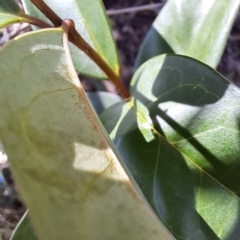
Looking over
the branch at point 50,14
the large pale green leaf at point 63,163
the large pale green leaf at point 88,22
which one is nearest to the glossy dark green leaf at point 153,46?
the large pale green leaf at point 88,22

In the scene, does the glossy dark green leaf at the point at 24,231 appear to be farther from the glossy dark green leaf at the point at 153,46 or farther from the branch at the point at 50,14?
the glossy dark green leaf at the point at 153,46

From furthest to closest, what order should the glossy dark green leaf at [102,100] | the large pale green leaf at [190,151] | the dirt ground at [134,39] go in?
the dirt ground at [134,39], the glossy dark green leaf at [102,100], the large pale green leaf at [190,151]

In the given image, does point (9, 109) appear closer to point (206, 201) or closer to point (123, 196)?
point (123, 196)

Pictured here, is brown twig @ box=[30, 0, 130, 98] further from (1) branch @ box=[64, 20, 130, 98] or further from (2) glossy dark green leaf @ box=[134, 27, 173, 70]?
(2) glossy dark green leaf @ box=[134, 27, 173, 70]

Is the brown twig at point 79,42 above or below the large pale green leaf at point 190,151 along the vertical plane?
above

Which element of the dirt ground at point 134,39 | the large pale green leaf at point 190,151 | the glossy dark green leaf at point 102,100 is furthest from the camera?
the dirt ground at point 134,39

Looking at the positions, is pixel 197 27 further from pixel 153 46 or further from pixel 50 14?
pixel 50 14

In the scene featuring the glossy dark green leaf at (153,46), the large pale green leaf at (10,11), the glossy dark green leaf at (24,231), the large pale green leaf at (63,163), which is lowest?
the glossy dark green leaf at (24,231)

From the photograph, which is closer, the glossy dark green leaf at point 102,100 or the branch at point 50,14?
the branch at point 50,14
